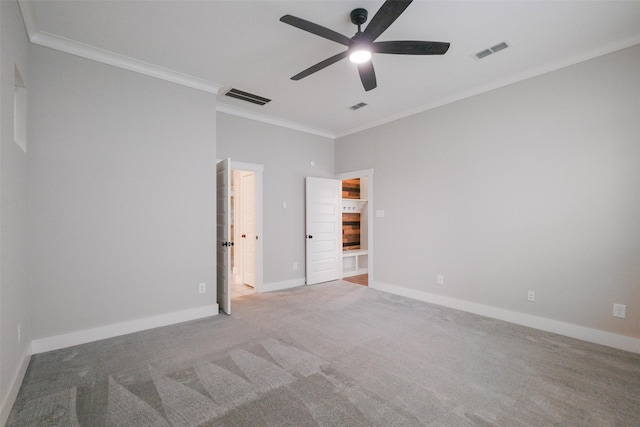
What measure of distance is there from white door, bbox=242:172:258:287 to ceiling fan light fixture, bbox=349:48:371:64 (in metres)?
3.03

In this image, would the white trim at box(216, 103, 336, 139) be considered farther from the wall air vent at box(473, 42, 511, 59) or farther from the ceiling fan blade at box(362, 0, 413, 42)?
the wall air vent at box(473, 42, 511, 59)

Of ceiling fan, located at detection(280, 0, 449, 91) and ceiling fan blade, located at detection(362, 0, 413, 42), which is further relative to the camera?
ceiling fan, located at detection(280, 0, 449, 91)

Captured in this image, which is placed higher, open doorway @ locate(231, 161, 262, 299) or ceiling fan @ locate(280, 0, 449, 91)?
ceiling fan @ locate(280, 0, 449, 91)

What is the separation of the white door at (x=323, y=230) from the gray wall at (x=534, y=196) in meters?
1.43

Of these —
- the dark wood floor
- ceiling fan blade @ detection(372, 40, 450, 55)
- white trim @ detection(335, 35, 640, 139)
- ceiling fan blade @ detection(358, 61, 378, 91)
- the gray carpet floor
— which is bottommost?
the gray carpet floor

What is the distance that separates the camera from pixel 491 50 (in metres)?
3.04

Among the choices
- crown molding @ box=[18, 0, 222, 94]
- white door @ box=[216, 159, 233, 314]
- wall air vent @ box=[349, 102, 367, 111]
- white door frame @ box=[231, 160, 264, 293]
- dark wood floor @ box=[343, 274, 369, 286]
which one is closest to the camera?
crown molding @ box=[18, 0, 222, 94]

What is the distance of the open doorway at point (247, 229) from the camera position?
4.99 meters

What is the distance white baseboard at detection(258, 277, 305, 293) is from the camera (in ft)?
16.5

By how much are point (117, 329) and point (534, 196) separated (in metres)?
4.99

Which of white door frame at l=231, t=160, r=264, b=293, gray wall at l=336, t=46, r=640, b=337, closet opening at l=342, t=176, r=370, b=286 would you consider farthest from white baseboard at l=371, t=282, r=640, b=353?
white door frame at l=231, t=160, r=264, b=293

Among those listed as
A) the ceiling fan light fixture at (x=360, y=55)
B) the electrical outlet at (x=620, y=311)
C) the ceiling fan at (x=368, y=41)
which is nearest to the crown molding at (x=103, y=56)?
the ceiling fan at (x=368, y=41)

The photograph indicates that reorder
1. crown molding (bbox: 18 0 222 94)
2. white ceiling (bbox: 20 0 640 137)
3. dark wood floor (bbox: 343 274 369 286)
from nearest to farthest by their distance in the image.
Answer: white ceiling (bbox: 20 0 640 137) < crown molding (bbox: 18 0 222 94) < dark wood floor (bbox: 343 274 369 286)

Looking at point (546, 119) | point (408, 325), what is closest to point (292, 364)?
point (408, 325)
